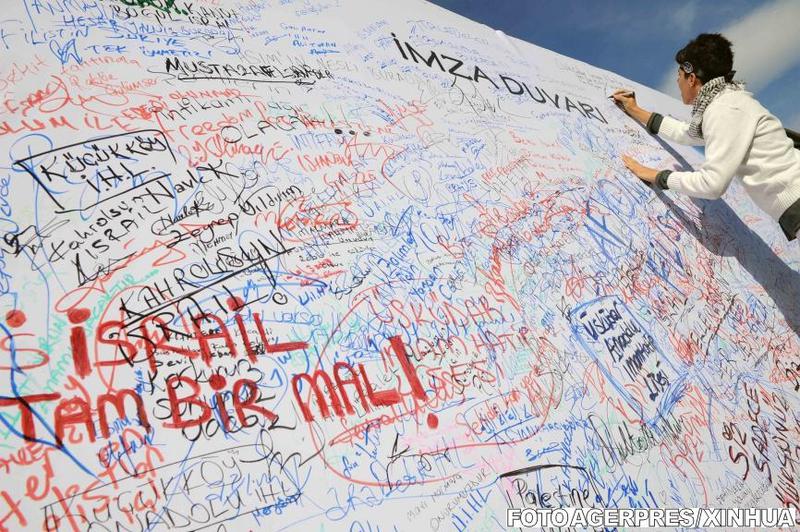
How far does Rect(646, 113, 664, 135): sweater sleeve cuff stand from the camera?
3759 millimetres

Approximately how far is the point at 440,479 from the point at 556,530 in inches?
20.0

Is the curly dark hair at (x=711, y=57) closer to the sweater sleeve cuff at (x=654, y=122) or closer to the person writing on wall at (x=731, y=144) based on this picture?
the person writing on wall at (x=731, y=144)

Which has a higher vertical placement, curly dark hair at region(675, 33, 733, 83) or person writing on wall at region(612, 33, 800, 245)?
curly dark hair at region(675, 33, 733, 83)

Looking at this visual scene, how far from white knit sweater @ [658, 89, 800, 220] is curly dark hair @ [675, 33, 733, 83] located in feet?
0.70

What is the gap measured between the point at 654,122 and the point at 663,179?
34.8 inches

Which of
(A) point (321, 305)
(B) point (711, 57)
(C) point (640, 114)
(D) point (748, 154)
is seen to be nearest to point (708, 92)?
(B) point (711, 57)

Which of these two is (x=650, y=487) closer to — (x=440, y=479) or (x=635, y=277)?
(x=440, y=479)

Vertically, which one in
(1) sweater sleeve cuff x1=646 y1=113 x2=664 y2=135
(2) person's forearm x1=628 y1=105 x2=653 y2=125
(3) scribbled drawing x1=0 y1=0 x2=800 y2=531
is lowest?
(3) scribbled drawing x1=0 y1=0 x2=800 y2=531

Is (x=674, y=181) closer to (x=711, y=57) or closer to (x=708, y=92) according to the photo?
(x=708, y=92)

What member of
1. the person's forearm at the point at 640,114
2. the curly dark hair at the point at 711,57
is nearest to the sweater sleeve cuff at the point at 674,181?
the curly dark hair at the point at 711,57

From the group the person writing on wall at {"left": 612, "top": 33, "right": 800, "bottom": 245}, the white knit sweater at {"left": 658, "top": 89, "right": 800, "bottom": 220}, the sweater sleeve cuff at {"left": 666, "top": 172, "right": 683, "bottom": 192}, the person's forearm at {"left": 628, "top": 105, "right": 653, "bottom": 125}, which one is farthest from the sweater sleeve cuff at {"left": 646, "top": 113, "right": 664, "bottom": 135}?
the sweater sleeve cuff at {"left": 666, "top": 172, "right": 683, "bottom": 192}

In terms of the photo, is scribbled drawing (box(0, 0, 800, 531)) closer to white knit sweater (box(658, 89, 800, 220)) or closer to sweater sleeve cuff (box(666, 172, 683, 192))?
sweater sleeve cuff (box(666, 172, 683, 192))

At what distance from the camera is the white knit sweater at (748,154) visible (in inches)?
113

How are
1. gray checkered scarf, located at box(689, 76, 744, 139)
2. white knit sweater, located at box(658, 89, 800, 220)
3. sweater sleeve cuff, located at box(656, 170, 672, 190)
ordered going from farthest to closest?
sweater sleeve cuff, located at box(656, 170, 672, 190)
gray checkered scarf, located at box(689, 76, 744, 139)
white knit sweater, located at box(658, 89, 800, 220)
